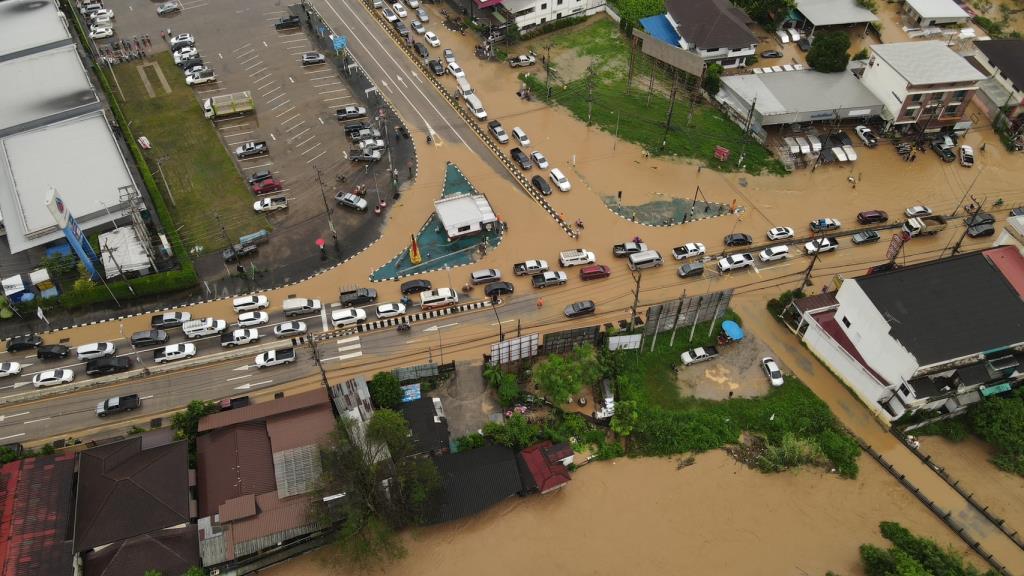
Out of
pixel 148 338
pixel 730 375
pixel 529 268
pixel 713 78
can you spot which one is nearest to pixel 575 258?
pixel 529 268

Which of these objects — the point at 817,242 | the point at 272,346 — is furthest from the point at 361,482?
the point at 817,242

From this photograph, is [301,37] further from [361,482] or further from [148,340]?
[361,482]

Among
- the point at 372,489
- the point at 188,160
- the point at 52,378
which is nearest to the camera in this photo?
the point at 372,489

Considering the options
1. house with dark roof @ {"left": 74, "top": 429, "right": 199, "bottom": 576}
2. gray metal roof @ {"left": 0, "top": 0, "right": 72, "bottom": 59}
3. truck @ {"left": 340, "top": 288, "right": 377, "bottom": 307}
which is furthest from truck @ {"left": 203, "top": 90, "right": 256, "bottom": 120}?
house with dark roof @ {"left": 74, "top": 429, "right": 199, "bottom": 576}

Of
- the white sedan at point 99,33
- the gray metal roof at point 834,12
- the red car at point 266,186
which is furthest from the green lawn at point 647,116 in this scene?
the white sedan at point 99,33

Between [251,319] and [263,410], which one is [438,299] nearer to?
[251,319]

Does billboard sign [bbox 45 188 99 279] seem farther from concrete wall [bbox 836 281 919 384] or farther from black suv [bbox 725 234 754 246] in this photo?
concrete wall [bbox 836 281 919 384]

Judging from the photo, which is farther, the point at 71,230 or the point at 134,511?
the point at 71,230
